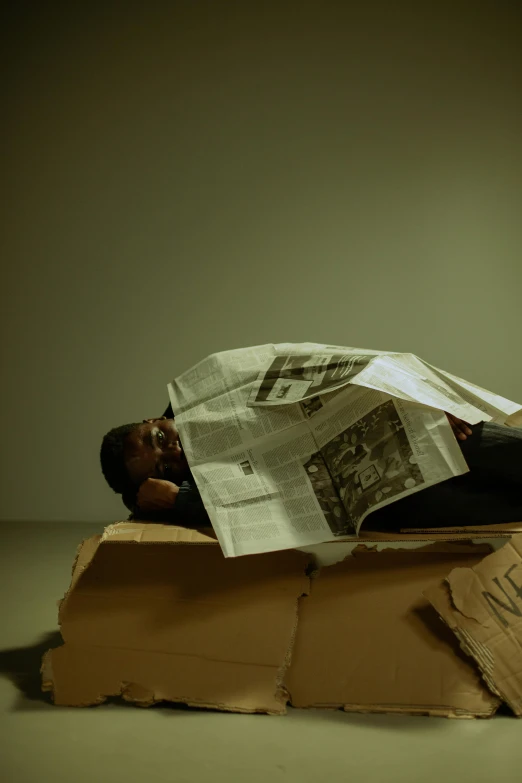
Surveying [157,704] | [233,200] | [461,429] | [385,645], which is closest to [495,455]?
[461,429]

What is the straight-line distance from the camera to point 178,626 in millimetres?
1014

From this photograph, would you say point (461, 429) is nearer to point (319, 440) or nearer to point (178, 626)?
point (319, 440)

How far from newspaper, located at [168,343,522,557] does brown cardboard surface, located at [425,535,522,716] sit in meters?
0.14

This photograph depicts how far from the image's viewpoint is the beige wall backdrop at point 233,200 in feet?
7.82

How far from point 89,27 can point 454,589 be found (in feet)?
7.94

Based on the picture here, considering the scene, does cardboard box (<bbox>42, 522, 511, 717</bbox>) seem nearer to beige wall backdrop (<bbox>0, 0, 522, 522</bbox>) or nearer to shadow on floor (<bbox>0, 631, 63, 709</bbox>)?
shadow on floor (<bbox>0, 631, 63, 709</bbox>)

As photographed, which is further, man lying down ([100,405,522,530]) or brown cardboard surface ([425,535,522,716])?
man lying down ([100,405,522,530])

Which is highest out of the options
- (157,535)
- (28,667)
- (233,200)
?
(233,200)

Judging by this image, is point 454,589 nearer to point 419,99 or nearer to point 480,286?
point 480,286

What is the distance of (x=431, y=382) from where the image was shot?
1.08 m

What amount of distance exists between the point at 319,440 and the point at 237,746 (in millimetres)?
441

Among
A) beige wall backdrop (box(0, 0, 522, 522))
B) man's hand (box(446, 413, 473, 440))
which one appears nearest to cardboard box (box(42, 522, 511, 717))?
man's hand (box(446, 413, 473, 440))

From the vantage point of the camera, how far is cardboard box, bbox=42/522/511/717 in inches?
37.3

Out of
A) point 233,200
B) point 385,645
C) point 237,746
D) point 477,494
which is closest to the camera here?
point 237,746
